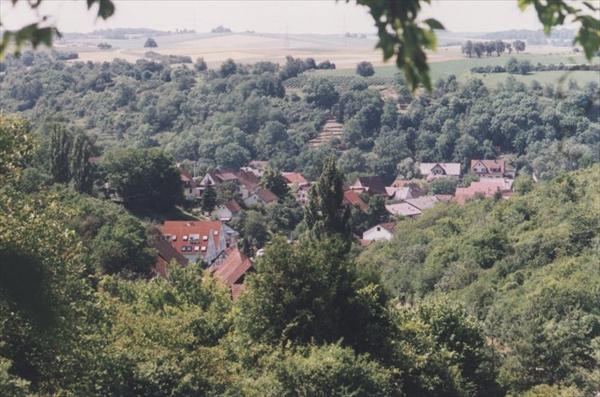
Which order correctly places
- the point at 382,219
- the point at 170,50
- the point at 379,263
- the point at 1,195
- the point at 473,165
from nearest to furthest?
1. the point at 1,195
2. the point at 379,263
3. the point at 382,219
4. the point at 473,165
5. the point at 170,50

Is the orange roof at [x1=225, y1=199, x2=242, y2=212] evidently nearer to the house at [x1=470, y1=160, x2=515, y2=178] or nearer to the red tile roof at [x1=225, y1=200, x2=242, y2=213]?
the red tile roof at [x1=225, y1=200, x2=242, y2=213]

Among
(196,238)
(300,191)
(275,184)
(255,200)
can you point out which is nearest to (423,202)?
(300,191)

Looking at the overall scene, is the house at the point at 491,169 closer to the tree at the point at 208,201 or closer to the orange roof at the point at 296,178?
the orange roof at the point at 296,178

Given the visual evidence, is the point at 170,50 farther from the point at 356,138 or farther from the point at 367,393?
the point at 367,393

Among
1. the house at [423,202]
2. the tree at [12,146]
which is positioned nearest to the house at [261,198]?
the house at [423,202]

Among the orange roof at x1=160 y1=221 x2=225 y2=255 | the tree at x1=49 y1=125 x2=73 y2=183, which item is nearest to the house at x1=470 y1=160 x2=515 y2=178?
the orange roof at x1=160 y1=221 x2=225 y2=255

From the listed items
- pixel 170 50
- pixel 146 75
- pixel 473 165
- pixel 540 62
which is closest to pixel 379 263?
pixel 473 165
